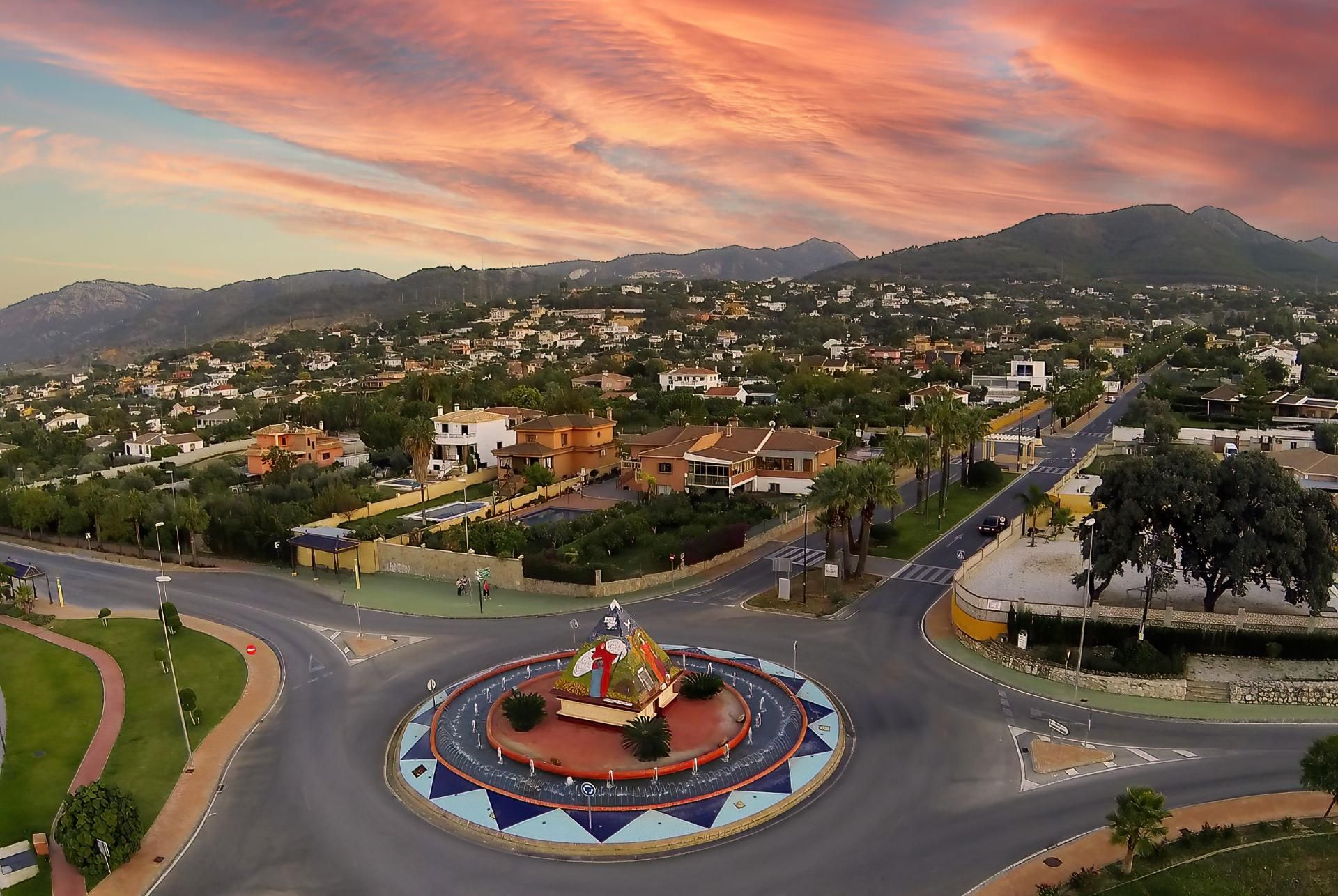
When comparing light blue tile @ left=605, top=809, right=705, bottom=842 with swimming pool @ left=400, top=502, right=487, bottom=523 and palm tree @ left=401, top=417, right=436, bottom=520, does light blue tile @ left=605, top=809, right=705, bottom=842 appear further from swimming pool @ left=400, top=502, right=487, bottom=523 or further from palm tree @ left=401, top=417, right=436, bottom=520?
palm tree @ left=401, top=417, right=436, bottom=520

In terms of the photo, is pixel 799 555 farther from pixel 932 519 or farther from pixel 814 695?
pixel 814 695

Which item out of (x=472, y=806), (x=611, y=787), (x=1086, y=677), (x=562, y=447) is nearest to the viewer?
(x=472, y=806)

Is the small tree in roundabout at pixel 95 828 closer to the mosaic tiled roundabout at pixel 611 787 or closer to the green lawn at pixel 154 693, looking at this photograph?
the green lawn at pixel 154 693

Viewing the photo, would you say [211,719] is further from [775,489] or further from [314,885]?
[775,489]

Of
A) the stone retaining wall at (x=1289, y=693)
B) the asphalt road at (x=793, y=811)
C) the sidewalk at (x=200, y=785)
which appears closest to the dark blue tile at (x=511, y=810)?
the asphalt road at (x=793, y=811)

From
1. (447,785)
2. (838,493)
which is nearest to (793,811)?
(447,785)

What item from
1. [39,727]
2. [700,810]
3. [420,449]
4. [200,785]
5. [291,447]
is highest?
[420,449]

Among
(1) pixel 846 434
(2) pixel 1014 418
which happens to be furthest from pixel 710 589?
(2) pixel 1014 418
